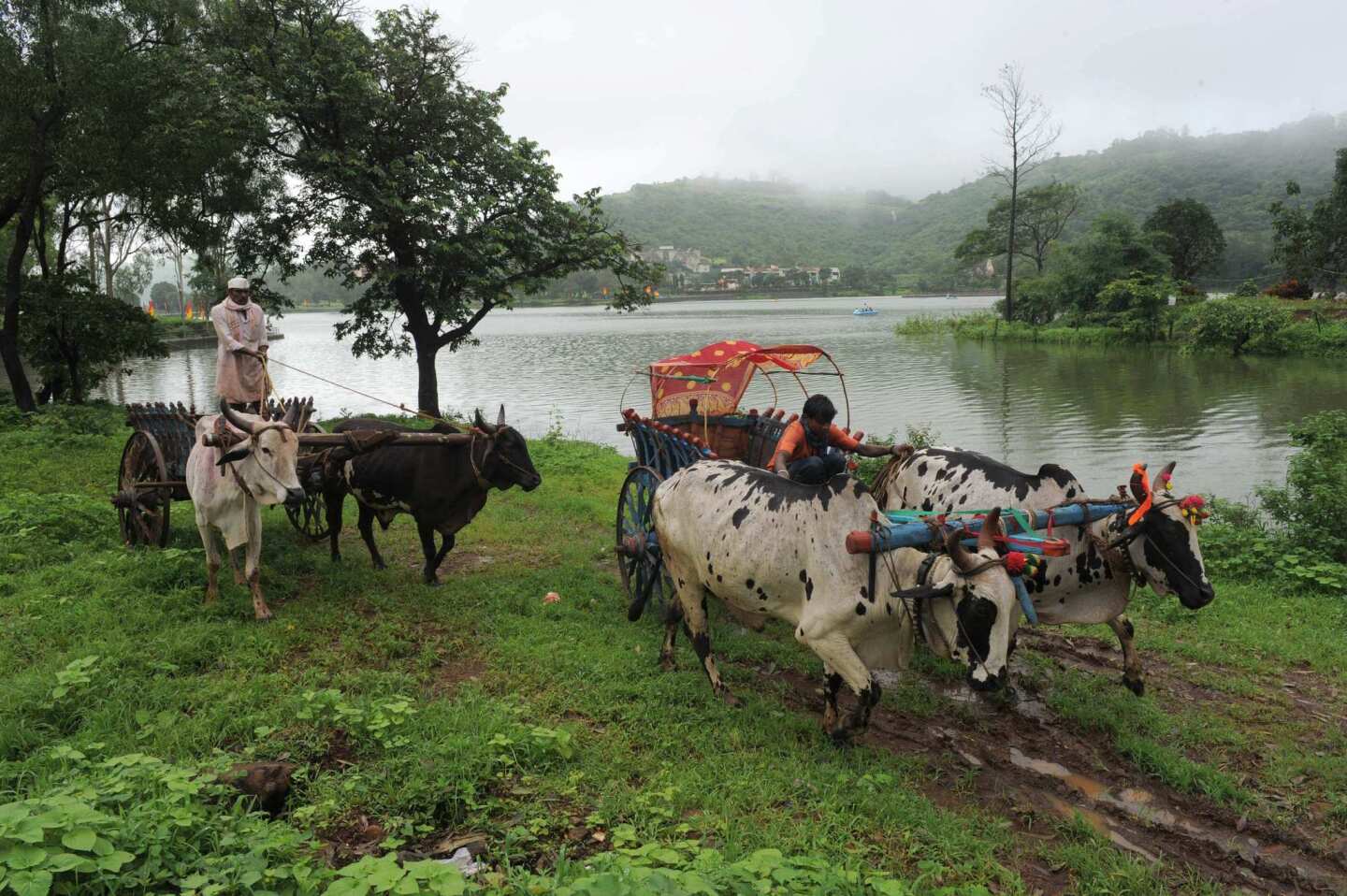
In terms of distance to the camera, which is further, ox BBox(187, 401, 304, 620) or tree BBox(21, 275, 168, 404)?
tree BBox(21, 275, 168, 404)

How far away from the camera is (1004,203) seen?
59.0m

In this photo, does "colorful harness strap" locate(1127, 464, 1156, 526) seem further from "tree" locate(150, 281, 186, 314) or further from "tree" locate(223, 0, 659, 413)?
"tree" locate(150, 281, 186, 314)

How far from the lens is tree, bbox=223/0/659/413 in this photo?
15031 mm

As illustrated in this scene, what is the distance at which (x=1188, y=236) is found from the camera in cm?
4772

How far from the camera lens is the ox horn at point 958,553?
4402 millimetres

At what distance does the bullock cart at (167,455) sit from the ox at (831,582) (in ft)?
9.84

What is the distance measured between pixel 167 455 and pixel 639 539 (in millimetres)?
4565

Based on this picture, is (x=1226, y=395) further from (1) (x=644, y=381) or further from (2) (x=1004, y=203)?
(2) (x=1004, y=203)

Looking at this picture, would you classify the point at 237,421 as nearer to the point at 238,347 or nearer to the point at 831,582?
the point at 238,347

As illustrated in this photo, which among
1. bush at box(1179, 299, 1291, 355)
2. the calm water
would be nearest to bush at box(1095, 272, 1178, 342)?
the calm water

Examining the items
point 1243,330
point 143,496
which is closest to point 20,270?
point 143,496

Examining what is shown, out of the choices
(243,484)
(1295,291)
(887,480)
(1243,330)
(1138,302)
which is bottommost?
(887,480)

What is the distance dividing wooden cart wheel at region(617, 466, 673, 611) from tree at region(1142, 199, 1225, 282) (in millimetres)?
50012

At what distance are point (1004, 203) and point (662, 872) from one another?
64.2m
